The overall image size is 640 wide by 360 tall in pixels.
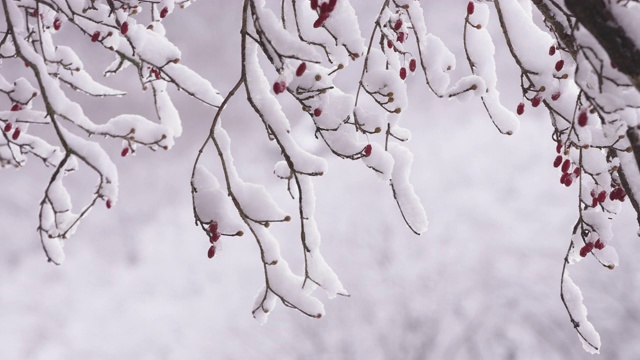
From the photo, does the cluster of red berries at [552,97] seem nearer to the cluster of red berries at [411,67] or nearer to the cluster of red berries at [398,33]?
the cluster of red berries at [411,67]

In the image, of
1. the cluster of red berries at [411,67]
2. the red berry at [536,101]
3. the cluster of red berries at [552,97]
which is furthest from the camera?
the cluster of red berries at [411,67]

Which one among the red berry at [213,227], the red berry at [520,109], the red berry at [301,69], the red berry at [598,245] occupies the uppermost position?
the red berry at [520,109]

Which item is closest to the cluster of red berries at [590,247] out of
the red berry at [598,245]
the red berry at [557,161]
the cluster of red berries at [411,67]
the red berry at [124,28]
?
the red berry at [598,245]

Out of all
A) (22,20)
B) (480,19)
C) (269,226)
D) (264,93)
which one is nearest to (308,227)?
(269,226)

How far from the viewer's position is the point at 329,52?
8.07 feet

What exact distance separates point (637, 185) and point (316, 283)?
1.62 metres

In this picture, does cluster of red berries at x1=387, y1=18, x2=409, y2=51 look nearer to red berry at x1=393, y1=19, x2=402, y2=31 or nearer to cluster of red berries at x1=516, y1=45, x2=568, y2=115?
red berry at x1=393, y1=19, x2=402, y2=31

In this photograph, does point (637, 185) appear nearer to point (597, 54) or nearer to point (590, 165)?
point (590, 165)

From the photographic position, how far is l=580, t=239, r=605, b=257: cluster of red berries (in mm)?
2469

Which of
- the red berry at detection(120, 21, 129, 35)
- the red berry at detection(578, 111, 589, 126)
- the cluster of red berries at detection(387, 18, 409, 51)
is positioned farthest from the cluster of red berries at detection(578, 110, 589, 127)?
the red berry at detection(120, 21, 129, 35)

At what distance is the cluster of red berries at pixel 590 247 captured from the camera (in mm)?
2469

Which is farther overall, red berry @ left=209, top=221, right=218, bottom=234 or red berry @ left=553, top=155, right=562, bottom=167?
red berry @ left=553, top=155, right=562, bottom=167

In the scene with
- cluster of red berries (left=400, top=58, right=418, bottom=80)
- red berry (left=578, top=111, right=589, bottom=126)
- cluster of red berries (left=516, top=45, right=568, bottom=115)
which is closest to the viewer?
red berry (left=578, top=111, right=589, bottom=126)

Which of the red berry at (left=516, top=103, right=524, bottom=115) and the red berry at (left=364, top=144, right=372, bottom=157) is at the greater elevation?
the red berry at (left=516, top=103, right=524, bottom=115)
